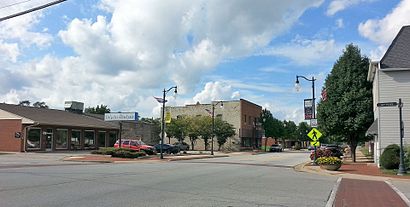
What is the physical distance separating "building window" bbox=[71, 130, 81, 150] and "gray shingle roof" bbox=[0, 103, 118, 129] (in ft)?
3.92

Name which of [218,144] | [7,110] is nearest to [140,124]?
[218,144]

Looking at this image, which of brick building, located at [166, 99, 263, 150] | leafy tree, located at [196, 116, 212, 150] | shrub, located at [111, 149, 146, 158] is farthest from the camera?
brick building, located at [166, 99, 263, 150]

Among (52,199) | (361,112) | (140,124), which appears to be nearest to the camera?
(52,199)

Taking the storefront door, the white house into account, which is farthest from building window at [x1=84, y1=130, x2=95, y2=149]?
the white house

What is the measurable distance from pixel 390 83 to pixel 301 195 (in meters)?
19.2

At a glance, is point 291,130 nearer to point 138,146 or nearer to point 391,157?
point 138,146

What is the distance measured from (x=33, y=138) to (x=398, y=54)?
36133 millimetres

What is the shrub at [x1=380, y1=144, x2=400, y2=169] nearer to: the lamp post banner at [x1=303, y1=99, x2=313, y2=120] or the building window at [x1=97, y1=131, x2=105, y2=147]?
the lamp post banner at [x1=303, y1=99, x2=313, y2=120]

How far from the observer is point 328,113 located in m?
40.0

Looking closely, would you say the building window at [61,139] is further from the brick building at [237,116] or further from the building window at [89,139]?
the brick building at [237,116]

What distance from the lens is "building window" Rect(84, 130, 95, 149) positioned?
55.2 m

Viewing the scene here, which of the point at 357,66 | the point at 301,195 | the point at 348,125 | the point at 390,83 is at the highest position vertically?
the point at 357,66

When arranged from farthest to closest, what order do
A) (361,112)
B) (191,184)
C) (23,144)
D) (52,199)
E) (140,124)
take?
(140,124)
(23,144)
(361,112)
(191,184)
(52,199)

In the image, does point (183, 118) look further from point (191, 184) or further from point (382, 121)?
point (191, 184)
